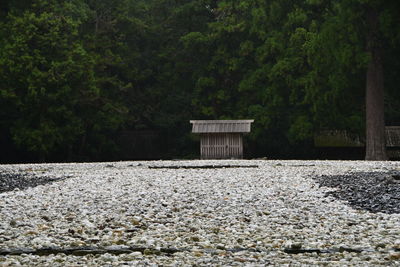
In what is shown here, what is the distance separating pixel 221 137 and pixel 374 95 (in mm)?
9529

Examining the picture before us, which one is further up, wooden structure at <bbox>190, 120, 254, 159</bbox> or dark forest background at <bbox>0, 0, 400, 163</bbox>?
dark forest background at <bbox>0, 0, 400, 163</bbox>

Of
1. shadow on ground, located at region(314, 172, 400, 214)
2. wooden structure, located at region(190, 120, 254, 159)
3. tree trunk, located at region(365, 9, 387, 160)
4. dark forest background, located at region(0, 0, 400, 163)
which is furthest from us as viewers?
wooden structure, located at region(190, 120, 254, 159)

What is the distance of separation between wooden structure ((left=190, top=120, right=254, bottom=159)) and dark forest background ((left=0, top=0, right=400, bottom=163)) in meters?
3.98

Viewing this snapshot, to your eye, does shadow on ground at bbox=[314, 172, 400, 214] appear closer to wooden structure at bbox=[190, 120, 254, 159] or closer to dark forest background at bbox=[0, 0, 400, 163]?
dark forest background at bbox=[0, 0, 400, 163]

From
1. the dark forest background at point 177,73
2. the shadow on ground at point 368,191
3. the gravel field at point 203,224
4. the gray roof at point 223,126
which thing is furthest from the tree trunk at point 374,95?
the gravel field at point 203,224

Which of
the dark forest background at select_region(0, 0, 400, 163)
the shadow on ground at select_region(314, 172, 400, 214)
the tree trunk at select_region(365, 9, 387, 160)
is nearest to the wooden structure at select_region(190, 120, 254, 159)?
the dark forest background at select_region(0, 0, 400, 163)

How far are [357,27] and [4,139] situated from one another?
22.0 metres

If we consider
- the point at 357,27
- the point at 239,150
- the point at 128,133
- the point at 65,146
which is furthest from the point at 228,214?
the point at 128,133

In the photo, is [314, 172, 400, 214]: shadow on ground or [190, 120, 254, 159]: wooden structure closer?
[314, 172, 400, 214]: shadow on ground

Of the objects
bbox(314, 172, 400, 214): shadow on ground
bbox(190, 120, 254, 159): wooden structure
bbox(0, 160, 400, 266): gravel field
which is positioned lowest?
bbox(0, 160, 400, 266): gravel field

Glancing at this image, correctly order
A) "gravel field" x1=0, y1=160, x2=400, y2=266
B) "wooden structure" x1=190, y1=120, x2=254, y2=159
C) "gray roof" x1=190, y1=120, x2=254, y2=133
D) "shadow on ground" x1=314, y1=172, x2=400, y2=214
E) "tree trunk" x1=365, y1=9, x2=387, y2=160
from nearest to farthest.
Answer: "gravel field" x1=0, y1=160, x2=400, y2=266, "shadow on ground" x1=314, y1=172, x2=400, y2=214, "tree trunk" x1=365, y1=9, x2=387, y2=160, "gray roof" x1=190, y1=120, x2=254, y2=133, "wooden structure" x1=190, y1=120, x2=254, y2=159

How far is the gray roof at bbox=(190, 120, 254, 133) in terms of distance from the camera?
1307 inches

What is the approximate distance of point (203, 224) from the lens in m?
8.12

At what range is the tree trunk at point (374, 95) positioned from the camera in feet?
89.8
